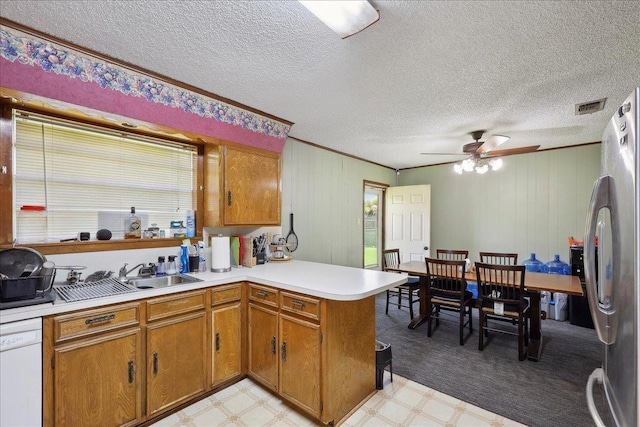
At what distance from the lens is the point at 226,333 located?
2275 millimetres

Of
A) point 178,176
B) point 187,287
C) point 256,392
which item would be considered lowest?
point 256,392

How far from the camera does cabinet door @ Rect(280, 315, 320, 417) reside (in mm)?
1871

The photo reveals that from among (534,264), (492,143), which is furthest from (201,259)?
(534,264)

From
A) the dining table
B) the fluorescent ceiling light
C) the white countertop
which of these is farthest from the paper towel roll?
the dining table

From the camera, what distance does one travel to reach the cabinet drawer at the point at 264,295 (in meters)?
2.16

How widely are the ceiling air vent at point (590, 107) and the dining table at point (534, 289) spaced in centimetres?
168

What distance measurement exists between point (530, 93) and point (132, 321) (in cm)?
346

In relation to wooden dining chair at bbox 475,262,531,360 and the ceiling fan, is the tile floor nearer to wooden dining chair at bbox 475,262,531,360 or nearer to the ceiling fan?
wooden dining chair at bbox 475,262,531,360

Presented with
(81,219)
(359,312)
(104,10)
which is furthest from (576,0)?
(81,219)

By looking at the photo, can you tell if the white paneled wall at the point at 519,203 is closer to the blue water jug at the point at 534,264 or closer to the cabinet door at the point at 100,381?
the blue water jug at the point at 534,264

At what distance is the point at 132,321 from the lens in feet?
5.93

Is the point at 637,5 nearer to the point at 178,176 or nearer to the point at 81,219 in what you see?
the point at 178,176

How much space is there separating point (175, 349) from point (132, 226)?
42.0 inches

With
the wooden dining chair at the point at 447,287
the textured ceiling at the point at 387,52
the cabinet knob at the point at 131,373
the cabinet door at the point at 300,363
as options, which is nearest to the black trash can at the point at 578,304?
the wooden dining chair at the point at 447,287
